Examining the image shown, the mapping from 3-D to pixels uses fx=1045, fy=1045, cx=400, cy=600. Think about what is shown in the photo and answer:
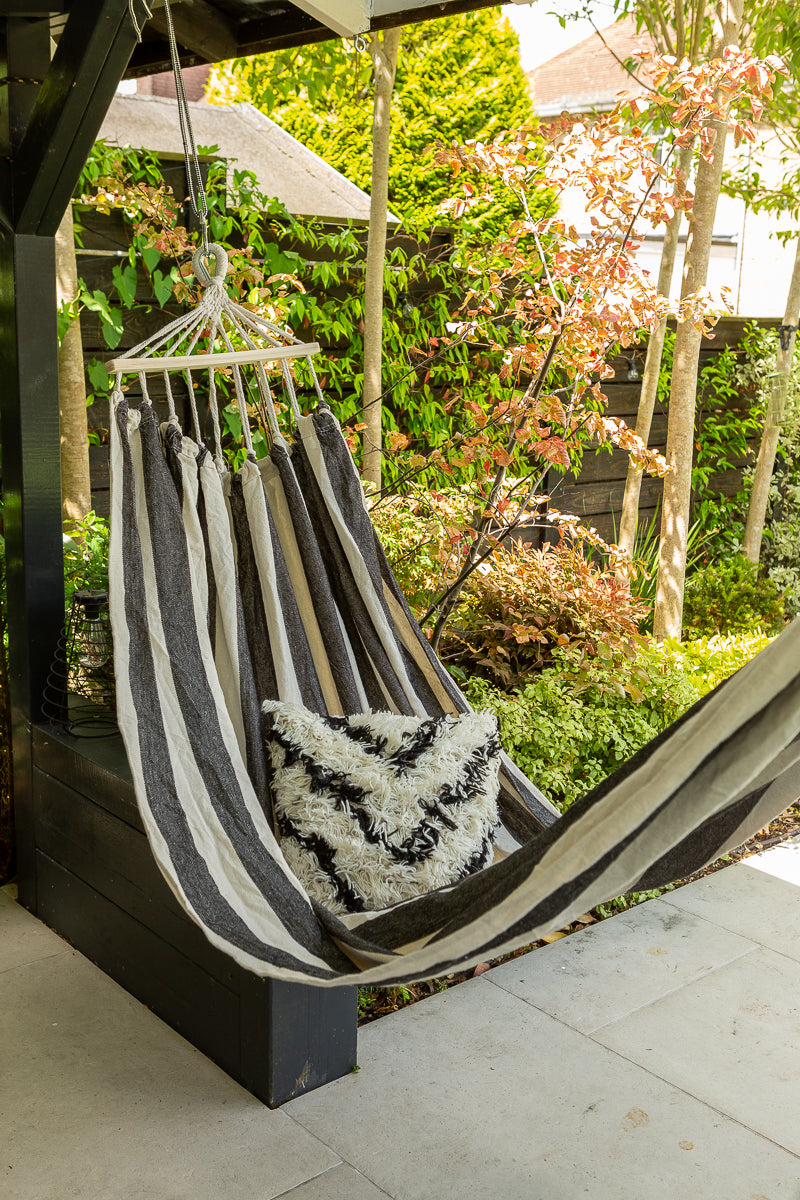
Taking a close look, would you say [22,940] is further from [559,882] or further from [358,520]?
[559,882]

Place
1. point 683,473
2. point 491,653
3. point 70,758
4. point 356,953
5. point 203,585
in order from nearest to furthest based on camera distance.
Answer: point 356,953 → point 203,585 → point 70,758 → point 491,653 → point 683,473

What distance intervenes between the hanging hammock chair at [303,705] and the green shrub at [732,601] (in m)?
2.34

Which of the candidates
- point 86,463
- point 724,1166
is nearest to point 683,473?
point 86,463

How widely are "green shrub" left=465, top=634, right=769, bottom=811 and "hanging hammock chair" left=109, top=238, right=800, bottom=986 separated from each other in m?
0.57

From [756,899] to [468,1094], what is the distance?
0.99 m

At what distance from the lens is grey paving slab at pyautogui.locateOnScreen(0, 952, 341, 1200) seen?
57.3 inches

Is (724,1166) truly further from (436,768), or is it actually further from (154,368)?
(154,368)

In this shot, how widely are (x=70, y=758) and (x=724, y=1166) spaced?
51.0 inches

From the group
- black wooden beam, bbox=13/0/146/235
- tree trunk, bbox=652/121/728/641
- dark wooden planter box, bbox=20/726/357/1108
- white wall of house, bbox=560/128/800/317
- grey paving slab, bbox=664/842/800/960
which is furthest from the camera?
white wall of house, bbox=560/128/800/317

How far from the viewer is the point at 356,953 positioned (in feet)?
4.70

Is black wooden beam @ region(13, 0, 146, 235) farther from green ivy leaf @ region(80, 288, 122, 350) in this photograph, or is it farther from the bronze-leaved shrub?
the bronze-leaved shrub

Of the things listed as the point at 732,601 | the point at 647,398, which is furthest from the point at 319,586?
the point at 732,601

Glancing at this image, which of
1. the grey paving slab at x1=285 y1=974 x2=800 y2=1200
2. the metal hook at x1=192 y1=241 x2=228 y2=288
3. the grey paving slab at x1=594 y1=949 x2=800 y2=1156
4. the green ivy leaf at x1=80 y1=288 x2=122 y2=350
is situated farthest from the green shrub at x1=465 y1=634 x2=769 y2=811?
the green ivy leaf at x1=80 y1=288 x2=122 y2=350

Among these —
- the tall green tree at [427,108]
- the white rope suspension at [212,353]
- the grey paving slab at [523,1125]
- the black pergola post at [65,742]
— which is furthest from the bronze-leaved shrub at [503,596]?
the tall green tree at [427,108]
